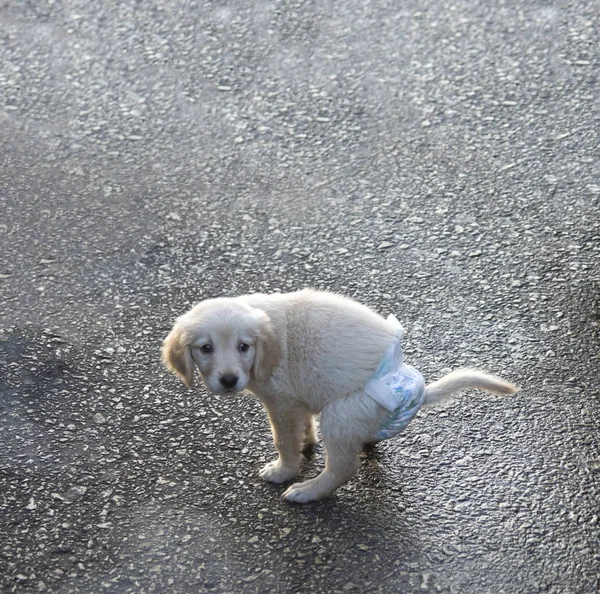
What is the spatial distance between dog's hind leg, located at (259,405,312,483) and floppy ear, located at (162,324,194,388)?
387mm

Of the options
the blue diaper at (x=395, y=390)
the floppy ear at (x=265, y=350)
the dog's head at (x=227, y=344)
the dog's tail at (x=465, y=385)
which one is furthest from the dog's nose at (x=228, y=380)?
the dog's tail at (x=465, y=385)

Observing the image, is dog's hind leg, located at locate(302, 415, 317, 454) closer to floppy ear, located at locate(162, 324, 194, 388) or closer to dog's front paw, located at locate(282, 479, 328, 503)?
dog's front paw, located at locate(282, 479, 328, 503)

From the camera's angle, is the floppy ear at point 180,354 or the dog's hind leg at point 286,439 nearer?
the floppy ear at point 180,354

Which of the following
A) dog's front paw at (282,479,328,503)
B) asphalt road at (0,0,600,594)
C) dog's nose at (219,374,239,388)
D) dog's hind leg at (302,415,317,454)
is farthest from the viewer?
dog's hind leg at (302,415,317,454)

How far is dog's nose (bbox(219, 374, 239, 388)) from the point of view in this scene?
3514mm

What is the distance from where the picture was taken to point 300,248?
555cm

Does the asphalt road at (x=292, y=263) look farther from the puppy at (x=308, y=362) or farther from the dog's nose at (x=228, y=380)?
the dog's nose at (x=228, y=380)

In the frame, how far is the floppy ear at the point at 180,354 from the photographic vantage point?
360 centimetres

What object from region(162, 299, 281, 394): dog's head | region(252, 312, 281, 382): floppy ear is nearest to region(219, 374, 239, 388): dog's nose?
region(162, 299, 281, 394): dog's head

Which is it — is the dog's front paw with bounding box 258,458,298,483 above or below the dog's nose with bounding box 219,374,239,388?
below

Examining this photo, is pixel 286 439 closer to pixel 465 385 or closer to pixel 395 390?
pixel 395 390

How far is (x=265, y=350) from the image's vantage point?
358 centimetres

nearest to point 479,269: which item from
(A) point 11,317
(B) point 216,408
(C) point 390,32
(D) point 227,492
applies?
(B) point 216,408

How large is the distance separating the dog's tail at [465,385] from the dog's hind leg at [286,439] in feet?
1.77
